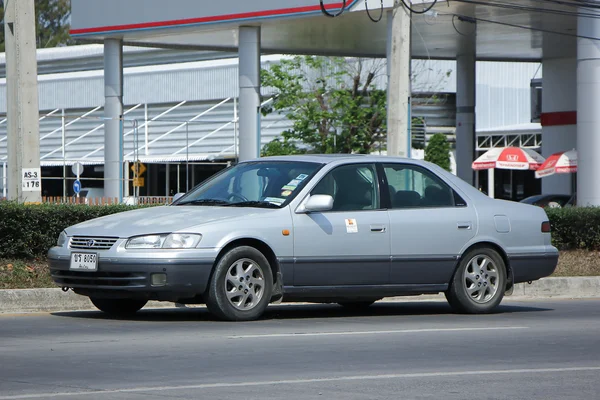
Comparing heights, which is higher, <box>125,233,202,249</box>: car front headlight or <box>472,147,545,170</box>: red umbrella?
<box>472,147,545,170</box>: red umbrella

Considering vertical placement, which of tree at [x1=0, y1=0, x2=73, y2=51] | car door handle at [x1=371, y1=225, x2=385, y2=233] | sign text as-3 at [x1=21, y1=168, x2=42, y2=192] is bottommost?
car door handle at [x1=371, y1=225, x2=385, y2=233]

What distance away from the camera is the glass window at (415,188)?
11.4 metres

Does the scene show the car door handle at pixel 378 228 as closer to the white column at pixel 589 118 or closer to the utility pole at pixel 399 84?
the utility pole at pixel 399 84

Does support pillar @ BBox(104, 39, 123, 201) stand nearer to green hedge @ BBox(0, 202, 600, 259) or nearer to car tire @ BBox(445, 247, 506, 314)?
green hedge @ BBox(0, 202, 600, 259)

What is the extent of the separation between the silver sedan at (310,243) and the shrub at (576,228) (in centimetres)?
535

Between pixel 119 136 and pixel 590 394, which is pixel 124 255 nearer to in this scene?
pixel 590 394

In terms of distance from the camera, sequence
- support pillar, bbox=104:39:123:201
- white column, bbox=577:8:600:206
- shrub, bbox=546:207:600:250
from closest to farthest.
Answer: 1. shrub, bbox=546:207:600:250
2. white column, bbox=577:8:600:206
3. support pillar, bbox=104:39:123:201

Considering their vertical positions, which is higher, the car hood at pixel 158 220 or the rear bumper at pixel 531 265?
the car hood at pixel 158 220

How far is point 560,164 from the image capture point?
1340 inches

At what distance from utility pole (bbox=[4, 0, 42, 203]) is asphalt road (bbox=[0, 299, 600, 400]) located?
440 centimetres

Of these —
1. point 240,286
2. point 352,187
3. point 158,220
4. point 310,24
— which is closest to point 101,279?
point 158,220

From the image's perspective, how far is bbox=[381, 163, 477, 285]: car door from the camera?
11.1 m

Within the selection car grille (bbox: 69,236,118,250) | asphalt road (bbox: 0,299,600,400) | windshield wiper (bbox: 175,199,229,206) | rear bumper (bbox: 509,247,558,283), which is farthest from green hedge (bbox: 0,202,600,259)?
rear bumper (bbox: 509,247,558,283)

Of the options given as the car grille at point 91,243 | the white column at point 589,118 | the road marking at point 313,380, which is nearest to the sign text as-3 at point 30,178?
the car grille at point 91,243
